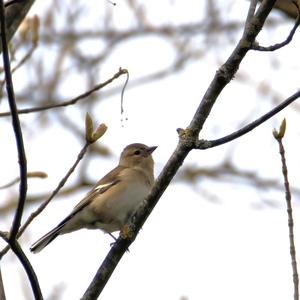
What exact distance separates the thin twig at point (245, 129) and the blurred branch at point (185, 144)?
0.05 metres

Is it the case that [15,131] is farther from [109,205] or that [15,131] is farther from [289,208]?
[109,205]

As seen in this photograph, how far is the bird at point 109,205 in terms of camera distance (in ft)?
19.6

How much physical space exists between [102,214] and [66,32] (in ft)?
18.8

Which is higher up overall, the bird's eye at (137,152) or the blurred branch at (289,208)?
the bird's eye at (137,152)

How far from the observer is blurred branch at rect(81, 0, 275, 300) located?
3260 mm

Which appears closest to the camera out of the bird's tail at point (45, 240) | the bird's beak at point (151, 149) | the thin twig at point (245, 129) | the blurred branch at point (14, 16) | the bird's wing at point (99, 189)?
the thin twig at point (245, 129)

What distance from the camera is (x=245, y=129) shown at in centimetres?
330

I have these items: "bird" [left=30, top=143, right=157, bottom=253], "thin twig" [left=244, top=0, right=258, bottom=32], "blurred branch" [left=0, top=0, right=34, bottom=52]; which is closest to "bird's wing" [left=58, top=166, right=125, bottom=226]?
"bird" [left=30, top=143, right=157, bottom=253]

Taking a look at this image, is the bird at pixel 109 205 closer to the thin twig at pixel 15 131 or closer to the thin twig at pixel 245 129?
the thin twig at pixel 245 129

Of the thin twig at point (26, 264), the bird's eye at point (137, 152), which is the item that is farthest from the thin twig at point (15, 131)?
the bird's eye at point (137, 152)

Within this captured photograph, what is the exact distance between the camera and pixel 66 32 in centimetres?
1130

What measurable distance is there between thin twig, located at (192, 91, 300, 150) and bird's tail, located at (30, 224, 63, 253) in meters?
2.33

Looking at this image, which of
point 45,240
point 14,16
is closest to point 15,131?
point 14,16

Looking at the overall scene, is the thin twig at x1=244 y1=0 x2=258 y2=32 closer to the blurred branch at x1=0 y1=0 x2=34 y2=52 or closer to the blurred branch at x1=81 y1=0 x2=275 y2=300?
the blurred branch at x1=81 y1=0 x2=275 y2=300
